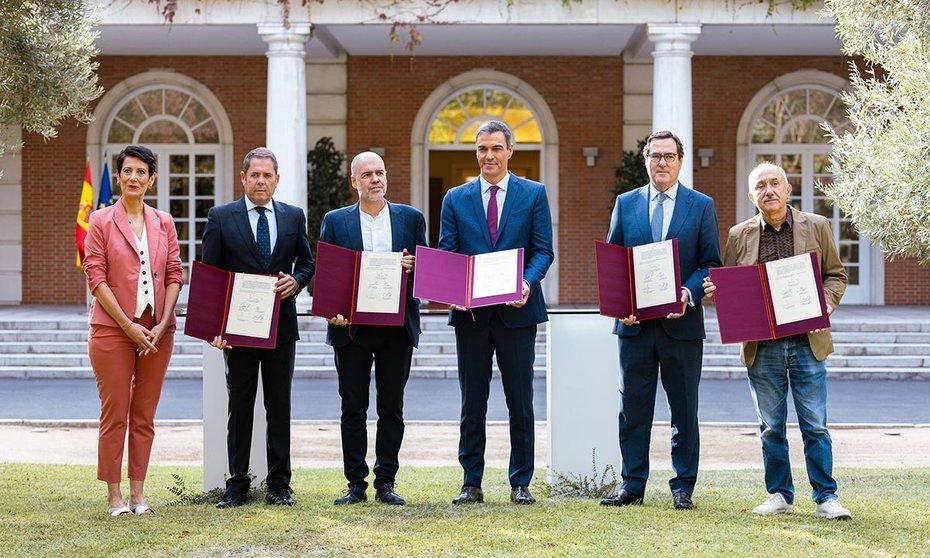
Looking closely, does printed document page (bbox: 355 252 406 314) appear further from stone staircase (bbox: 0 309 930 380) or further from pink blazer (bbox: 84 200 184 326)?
stone staircase (bbox: 0 309 930 380)

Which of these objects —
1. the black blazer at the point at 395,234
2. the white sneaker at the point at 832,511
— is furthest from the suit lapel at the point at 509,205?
the white sneaker at the point at 832,511

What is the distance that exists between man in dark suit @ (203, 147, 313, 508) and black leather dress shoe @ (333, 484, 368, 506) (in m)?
0.26

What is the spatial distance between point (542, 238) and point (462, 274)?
0.49 m

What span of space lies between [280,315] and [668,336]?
6.53 feet

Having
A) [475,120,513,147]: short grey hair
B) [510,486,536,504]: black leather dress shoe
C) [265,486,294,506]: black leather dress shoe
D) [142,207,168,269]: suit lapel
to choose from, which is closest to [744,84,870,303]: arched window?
[475,120,513,147]: short grey hair

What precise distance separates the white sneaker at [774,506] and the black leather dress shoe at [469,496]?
1.38 meters

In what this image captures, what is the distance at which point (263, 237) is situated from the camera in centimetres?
593

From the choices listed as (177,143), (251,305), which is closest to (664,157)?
(251,305)

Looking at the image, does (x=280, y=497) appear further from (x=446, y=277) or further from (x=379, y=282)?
(x=446, y=277)

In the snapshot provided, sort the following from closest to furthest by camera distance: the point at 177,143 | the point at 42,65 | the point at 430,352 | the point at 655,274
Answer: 1. the point at 655,274
2. the point at 42,65
3. the point at 430,352
4. the point at 177,143

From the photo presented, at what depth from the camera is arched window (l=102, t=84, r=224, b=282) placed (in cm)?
1978

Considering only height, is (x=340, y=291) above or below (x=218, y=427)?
above

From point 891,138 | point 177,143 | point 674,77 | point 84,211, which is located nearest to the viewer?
point 891,138

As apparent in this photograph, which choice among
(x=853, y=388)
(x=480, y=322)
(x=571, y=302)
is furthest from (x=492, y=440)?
(x=571, y=302)
